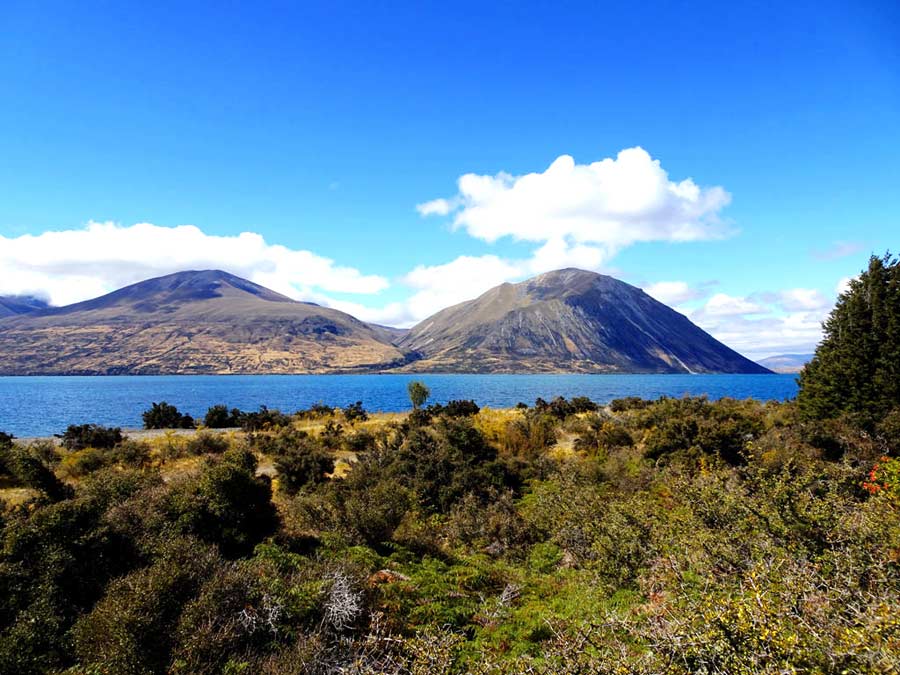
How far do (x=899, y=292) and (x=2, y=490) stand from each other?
125 feet

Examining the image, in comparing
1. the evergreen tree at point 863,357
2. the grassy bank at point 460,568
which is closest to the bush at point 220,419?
the grassy bank at point 460,568

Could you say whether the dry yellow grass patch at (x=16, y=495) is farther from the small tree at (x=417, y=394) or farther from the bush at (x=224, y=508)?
the small tree at (x=417, y=394)

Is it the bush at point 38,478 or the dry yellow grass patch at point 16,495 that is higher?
the bush at point 38,478

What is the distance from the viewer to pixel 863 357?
64.8 feet

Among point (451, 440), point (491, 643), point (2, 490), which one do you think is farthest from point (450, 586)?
point (2, 490)

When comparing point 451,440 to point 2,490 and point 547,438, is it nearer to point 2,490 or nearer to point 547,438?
point 547,438

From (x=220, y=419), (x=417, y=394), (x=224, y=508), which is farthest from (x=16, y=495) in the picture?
(x=417, y=394)

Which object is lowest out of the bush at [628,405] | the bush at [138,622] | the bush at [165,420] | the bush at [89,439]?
the bush at [165,420]

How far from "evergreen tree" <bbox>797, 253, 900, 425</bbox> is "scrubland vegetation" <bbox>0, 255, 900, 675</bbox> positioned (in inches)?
37.4

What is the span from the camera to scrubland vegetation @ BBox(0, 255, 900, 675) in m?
4.91

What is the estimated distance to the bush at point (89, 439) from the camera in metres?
22.6

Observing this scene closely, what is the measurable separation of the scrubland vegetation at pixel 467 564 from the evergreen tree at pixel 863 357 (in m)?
0.95

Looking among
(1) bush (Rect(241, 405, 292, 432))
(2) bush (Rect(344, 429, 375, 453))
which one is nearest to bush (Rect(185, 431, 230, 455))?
(1) bush (Rect(241, 405, 292, 432))

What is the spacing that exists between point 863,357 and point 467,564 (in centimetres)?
2101
